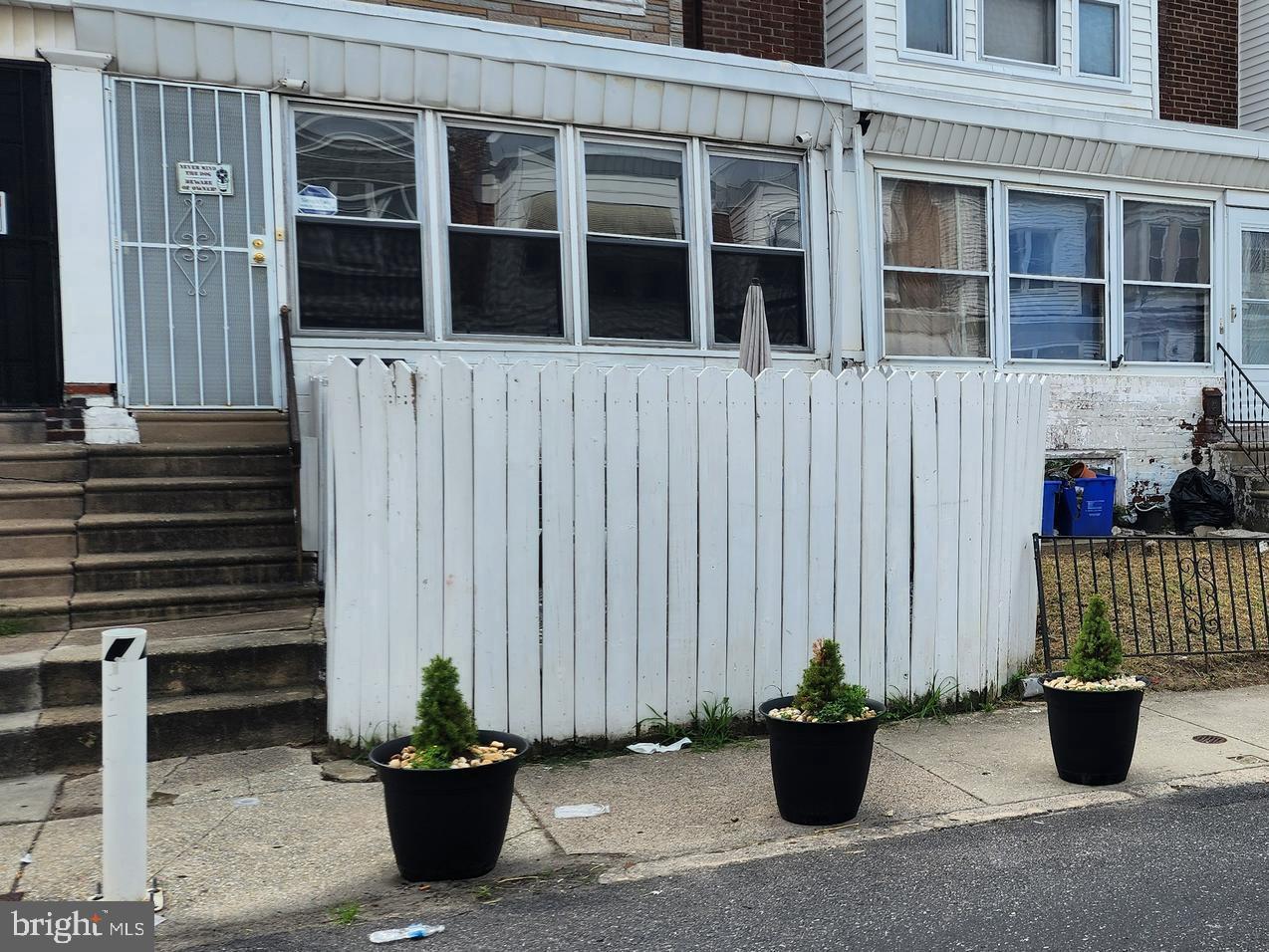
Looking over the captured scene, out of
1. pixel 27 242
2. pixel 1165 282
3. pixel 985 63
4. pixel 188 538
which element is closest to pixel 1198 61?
pixel 1165 282

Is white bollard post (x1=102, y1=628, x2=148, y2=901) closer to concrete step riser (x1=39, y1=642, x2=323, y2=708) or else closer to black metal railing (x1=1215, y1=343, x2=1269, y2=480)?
concrete step riser (x1=39, y1=642, x2=323, y2=708)

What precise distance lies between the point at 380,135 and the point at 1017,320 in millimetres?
6845

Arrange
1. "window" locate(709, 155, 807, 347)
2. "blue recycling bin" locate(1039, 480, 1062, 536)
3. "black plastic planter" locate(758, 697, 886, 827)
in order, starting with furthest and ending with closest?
"blue recycling bin" locate(1039, 480, 1062, 536) → "window" locate(709, 155, 807, 347) → "black plastic planter" locate(758, 697, 886, 827)

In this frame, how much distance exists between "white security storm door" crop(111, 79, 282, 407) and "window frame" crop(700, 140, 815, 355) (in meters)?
3.77

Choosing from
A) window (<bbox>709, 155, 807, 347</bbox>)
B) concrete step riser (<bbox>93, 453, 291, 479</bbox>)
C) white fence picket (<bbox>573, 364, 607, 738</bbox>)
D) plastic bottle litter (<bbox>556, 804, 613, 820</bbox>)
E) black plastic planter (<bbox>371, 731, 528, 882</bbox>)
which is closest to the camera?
black plastic planter (<bbox>371, 731, 528, 882</bbox>)

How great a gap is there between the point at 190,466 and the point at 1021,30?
9812mm

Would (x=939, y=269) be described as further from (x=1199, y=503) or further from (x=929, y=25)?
(x=1199, y=503)

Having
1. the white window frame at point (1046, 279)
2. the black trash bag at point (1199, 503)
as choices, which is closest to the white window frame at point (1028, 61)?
the white window frame at point (1046, 279)

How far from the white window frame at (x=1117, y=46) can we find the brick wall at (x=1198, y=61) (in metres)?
1.54

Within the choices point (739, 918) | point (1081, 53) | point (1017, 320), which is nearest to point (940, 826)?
point (739, 918)

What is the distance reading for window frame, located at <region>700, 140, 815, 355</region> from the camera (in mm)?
9586

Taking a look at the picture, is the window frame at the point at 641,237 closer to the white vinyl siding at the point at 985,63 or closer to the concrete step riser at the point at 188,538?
the white vinyl siding at the point at 985,63

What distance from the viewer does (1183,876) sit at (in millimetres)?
4074

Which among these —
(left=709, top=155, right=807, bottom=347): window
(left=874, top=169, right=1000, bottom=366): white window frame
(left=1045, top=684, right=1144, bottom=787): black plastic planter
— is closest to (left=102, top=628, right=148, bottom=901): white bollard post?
(left=1045, top=684, right=1144, bottom=787): black plastic planter
